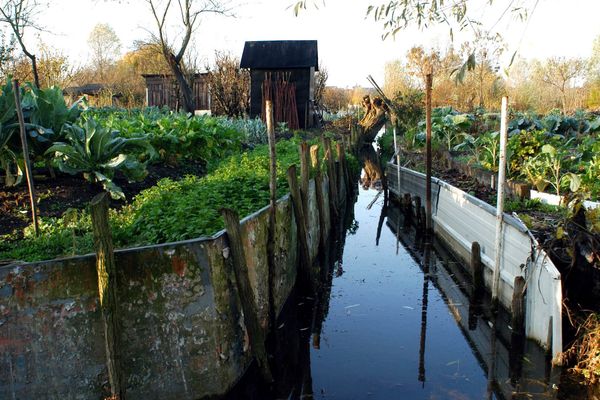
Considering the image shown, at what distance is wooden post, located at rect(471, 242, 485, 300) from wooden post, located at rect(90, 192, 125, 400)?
18.3ft

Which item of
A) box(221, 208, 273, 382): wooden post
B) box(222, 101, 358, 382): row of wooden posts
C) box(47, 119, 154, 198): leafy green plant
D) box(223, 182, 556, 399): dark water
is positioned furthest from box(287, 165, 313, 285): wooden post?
box(47, 119, 154, 198): leafy green plant

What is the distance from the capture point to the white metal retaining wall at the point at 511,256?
596cm

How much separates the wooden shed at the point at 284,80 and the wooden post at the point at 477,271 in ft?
66.3

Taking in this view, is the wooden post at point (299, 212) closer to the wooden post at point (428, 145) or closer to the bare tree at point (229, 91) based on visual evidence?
the wooden post at point (428, 145)

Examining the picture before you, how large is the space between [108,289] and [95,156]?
4916mm

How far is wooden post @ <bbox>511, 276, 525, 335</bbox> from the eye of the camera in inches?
259

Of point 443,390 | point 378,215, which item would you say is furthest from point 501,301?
point 378,215

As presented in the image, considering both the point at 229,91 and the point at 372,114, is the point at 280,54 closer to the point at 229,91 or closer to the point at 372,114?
the point at 229,91

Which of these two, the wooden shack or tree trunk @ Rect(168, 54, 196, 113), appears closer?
tree trunk @ Rect(168, 54, 196, 113)

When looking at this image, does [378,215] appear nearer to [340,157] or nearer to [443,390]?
[340,157]

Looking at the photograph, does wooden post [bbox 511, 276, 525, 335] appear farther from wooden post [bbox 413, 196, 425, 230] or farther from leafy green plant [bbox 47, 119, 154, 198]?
wooden post [bbox 413, 196, 425, 230]

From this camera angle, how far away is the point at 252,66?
28.8m

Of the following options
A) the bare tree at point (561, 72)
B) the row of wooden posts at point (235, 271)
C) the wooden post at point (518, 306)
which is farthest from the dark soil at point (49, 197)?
the bare tree at point (561, 72)

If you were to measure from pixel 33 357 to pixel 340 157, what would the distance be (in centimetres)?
1254
